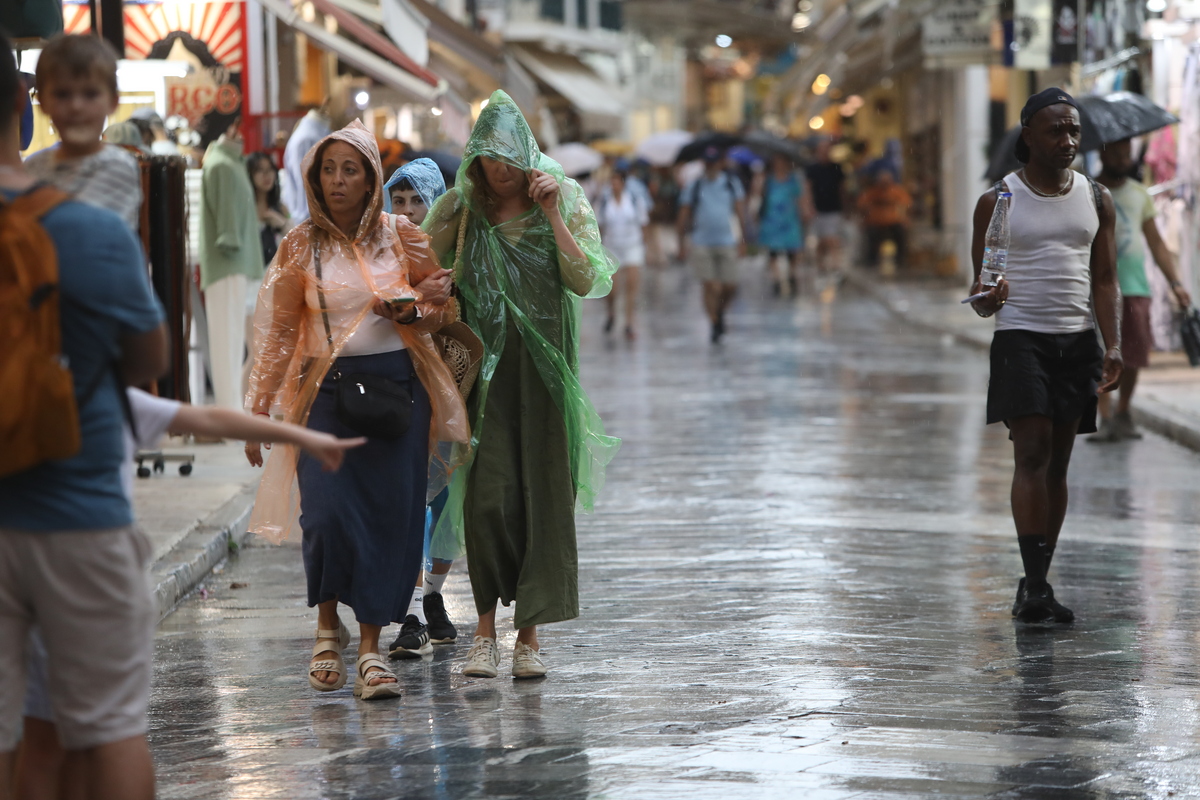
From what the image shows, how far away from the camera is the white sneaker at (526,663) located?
Result: 5.98 meters

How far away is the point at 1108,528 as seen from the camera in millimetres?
9078

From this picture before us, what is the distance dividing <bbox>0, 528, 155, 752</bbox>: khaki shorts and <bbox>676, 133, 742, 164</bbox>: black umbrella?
3397cm

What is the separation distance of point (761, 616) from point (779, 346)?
13805 millimetres

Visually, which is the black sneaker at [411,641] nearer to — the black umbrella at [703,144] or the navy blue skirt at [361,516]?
the navy blue skirt at [361,516]

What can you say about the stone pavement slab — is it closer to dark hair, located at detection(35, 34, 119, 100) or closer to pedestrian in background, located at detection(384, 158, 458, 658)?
pedestrian in background, located at detection(384, 158, 458, 658)

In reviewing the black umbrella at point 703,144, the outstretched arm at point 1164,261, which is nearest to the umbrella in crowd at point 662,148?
the black umbrella at point 703,144

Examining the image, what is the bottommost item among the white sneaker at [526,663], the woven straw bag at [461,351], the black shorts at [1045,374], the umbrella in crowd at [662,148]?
the white sneaker at [526,663]

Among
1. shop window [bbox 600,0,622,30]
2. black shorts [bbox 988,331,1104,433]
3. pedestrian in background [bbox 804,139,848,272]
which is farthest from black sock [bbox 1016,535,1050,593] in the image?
shop window [bbox 600,0,622,30]

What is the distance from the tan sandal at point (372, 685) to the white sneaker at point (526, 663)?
41cm

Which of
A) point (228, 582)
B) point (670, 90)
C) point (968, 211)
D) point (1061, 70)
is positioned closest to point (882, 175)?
point (968, 211)

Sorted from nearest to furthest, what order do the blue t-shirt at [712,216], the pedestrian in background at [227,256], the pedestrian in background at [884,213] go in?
the pedestrian in background at [227,256], the blue t-shirt at [712,216], the pedestrian in background at [884,213]

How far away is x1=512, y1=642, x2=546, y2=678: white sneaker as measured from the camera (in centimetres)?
598

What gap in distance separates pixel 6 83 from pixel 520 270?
8.98 feet

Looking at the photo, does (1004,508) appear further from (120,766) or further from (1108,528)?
(120,766)
